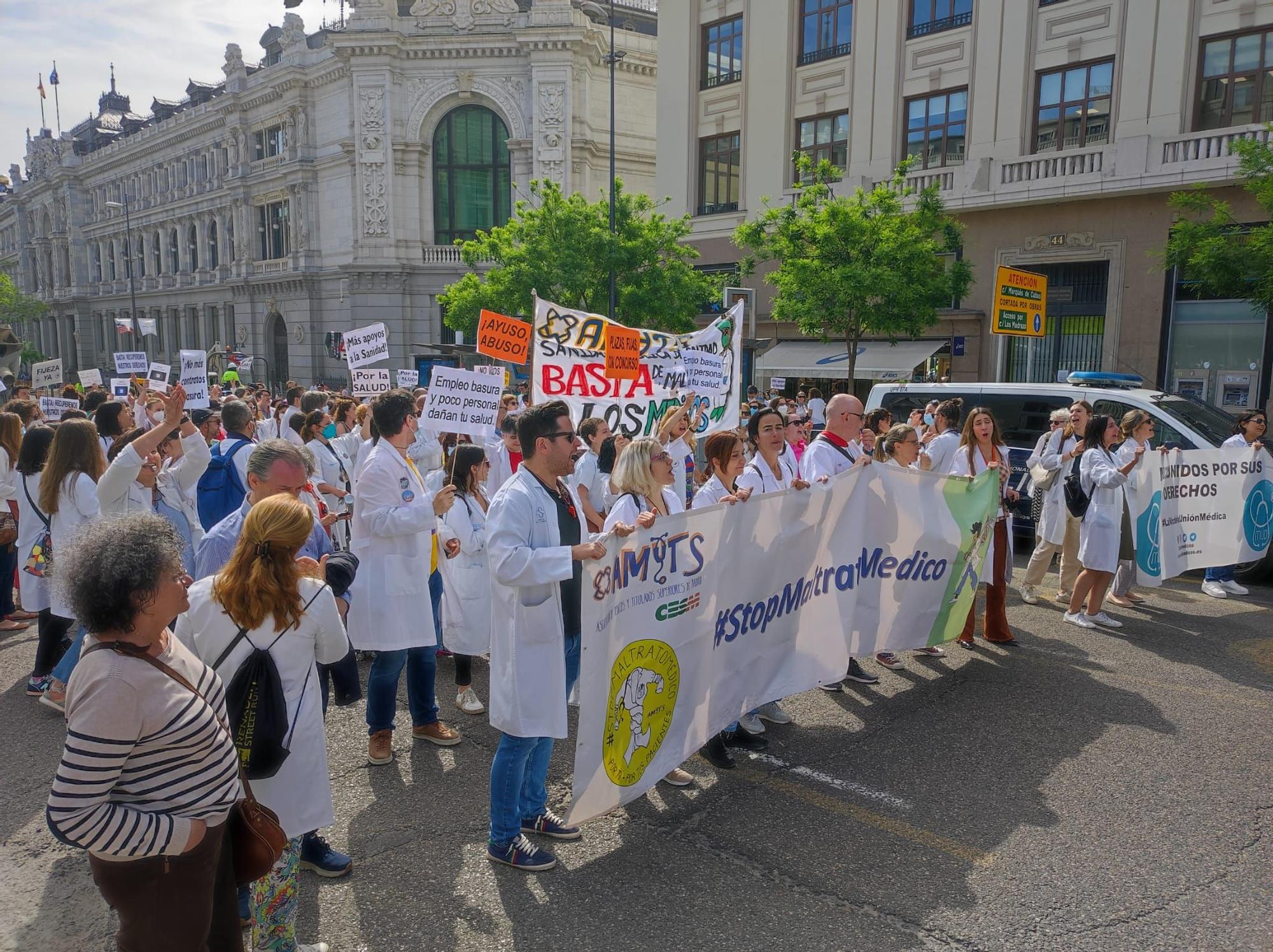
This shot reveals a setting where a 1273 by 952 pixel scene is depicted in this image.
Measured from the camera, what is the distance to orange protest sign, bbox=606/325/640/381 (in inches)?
331

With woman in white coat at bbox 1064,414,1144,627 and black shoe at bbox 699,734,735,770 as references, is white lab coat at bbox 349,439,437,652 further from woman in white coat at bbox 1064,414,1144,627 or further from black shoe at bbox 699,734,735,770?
woman in white coat at bbox 1064,414,1144,627

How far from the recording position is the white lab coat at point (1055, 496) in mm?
8875

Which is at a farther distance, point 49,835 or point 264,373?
point 264,373

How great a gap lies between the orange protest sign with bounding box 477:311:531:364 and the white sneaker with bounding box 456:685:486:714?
441cm

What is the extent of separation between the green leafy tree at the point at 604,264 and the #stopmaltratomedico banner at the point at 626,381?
1663 cm

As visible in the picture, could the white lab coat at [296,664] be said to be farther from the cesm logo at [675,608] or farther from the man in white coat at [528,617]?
the cesm logo at [675,608]

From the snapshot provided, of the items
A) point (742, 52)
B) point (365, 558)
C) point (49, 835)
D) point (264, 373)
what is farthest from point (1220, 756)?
point (264, 373)

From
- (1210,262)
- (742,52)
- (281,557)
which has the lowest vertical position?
(281,557)

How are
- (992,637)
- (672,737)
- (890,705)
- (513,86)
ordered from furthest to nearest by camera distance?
(513,86) → (992,637) → (890,705) → (672,737)

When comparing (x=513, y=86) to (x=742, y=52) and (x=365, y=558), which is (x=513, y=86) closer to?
(x=742, y=52)

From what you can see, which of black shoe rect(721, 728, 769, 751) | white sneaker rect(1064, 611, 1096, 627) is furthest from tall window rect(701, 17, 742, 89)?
black shoe rect(721, 728, 769, 751)

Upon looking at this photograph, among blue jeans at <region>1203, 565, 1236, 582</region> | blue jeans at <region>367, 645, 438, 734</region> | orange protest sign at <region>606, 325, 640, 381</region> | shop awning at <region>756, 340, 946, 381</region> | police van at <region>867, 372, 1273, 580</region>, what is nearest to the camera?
blue jeans at <region>367, 645, 438, 734</region>

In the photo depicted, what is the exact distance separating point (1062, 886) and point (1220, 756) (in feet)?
6.66

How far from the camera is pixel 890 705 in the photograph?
20.8 ft
